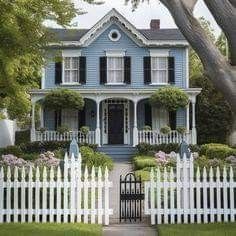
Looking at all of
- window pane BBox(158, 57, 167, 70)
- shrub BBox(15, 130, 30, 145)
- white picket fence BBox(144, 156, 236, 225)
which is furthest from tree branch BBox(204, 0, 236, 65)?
shrub BBox(15, 130, 30, 145)

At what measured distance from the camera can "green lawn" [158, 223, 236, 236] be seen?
1120 centimetres

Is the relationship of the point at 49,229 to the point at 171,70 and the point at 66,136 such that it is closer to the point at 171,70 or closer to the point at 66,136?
the point at 66,136

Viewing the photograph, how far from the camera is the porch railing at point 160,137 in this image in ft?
113

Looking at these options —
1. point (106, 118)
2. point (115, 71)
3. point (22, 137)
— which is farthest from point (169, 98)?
point (22, 137)

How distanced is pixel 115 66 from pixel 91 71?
1.60 metres

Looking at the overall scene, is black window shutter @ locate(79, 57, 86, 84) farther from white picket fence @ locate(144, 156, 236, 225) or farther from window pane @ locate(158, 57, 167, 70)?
white picket fence @ locate(144, 156, 236, 225)

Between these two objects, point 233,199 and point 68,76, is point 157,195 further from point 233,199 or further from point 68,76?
point 68,76

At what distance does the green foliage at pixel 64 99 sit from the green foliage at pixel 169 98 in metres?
4.47

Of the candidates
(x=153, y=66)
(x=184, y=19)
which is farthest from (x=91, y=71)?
(x=184, y=19)

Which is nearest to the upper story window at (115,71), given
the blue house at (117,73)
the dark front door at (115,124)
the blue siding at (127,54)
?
the blue house at (117,73)

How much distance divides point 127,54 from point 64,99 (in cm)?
562

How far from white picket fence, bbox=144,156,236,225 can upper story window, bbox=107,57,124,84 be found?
24.2m

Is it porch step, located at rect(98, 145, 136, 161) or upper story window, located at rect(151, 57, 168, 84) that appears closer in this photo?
porch step, located at rect(98, 145, 136, 161)

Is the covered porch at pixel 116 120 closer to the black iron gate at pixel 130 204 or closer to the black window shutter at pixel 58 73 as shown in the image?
the black window shutter at pixel 58 73
